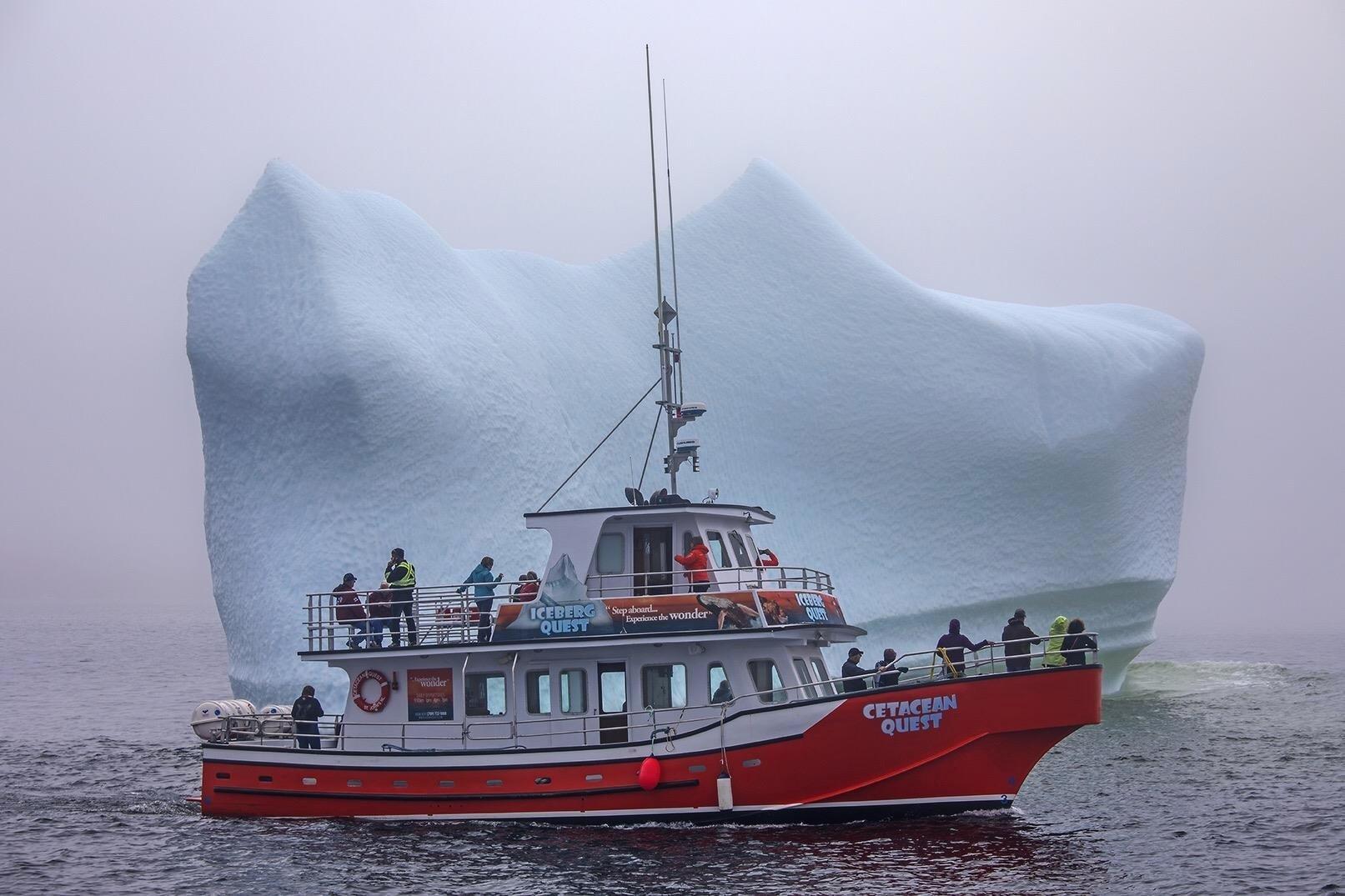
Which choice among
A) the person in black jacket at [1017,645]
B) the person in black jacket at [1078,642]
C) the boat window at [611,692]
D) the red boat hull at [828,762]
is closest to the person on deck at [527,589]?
the boat window at [611,692]

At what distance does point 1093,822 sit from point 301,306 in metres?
21.1

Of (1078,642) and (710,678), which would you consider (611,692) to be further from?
(1078,642)

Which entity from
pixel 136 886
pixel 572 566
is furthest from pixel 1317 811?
pixel 136 886

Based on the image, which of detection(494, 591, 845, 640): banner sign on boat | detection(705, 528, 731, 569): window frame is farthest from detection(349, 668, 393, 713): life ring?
detection(705, 528, 731, 569): window frame

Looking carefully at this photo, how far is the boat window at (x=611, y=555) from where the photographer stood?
67.8 ft

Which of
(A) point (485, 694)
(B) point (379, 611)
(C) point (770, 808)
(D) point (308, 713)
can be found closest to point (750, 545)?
(C) point (770, 808)

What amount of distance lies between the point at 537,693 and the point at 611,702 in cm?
109

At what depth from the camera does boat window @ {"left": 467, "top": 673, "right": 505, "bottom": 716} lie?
20.6 metres

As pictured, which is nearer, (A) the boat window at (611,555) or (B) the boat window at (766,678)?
(B) the boat window at (766,678)

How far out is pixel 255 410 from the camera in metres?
33.1

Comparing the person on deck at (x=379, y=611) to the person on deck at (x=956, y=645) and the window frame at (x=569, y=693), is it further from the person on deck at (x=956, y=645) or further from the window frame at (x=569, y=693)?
the person on deck at (x=956, y=645)

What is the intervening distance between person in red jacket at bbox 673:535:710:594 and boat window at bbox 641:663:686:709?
1159 millimetres

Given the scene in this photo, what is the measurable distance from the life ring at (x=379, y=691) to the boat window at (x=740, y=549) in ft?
18.0

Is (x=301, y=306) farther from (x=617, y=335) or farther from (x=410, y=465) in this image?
(x=617, y=335)
